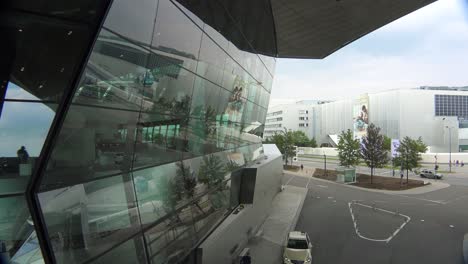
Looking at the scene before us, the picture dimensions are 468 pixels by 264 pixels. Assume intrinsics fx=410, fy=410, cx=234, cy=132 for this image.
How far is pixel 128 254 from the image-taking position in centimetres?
738

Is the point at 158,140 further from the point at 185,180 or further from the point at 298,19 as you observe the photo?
the point at 298,19

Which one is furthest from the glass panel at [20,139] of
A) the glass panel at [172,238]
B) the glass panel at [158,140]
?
the glass panel at [172,238]

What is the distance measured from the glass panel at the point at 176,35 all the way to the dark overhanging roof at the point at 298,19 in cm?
76

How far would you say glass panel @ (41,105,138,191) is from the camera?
554cm

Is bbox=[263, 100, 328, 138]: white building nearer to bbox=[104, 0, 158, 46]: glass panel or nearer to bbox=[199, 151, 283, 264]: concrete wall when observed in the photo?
bbox=[199, 151, 283, 264]: concrete wall

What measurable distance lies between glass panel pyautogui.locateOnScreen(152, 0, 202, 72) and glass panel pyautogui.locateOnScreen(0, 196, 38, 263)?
166 inches

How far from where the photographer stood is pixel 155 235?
8734 mm

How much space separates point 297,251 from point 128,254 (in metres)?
9.56

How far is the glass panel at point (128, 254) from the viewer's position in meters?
6.69

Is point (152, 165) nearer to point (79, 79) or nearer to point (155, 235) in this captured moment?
point (155, 235)

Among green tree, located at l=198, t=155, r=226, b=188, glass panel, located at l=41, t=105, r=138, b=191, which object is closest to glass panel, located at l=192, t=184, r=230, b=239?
green tree, located at l=198, t=155, r=226, b=188

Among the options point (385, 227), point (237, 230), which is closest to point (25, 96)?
point (237, 230)

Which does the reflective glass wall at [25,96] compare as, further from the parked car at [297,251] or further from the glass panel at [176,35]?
the parked car at [297,251]

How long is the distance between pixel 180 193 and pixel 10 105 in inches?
241
